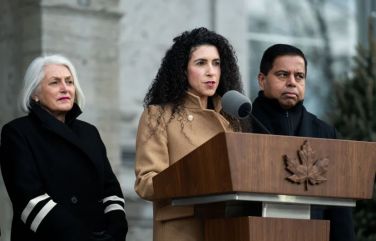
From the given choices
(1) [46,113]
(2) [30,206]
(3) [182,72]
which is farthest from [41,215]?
(3) [182,72]

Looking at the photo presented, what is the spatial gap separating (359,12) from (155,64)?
3382mm

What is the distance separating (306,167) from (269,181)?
196 millimetres

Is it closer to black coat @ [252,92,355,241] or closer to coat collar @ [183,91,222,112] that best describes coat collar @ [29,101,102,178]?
coat collar @ [183,91,222,112]

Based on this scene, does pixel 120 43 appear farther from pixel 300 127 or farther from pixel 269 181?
pixel 269 181

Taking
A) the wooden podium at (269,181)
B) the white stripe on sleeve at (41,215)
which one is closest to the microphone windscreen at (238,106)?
the wooden podium at (269,181)

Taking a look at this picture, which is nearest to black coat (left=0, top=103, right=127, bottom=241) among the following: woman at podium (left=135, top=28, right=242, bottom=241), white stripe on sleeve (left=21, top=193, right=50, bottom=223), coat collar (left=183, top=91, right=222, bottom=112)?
white stripe on sleeve (left=21, top=193, right=50, bottom=223)

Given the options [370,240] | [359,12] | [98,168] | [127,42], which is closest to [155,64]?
[127,42]

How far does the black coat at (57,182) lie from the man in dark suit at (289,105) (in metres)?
0.81

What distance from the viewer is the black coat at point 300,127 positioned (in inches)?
263

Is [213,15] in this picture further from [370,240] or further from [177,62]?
[177,62]

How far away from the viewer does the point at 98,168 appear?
267 inches

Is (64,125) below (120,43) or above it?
below

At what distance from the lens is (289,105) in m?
6.80

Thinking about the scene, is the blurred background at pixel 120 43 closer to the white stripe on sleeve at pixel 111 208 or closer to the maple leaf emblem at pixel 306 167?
the white stripe on sleeve at pixel 111 208
